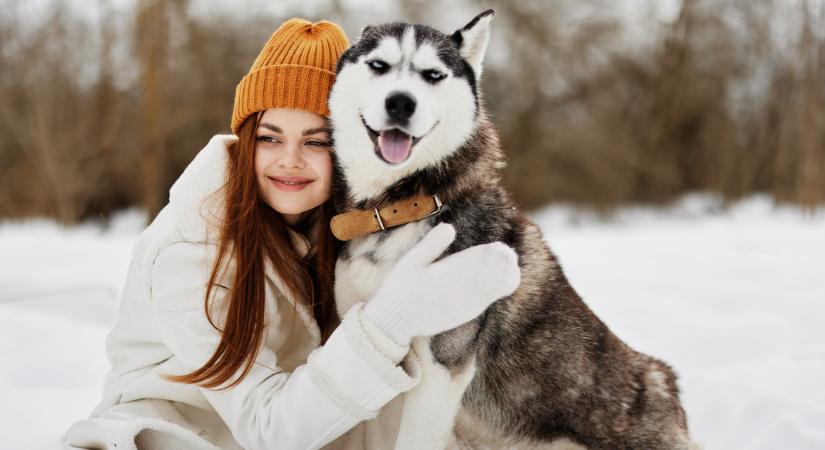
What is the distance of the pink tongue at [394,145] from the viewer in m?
1.95

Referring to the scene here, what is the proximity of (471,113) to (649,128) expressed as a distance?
10.3 metres

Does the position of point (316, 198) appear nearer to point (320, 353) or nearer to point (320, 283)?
point (320, 283)

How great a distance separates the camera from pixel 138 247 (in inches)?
89.6

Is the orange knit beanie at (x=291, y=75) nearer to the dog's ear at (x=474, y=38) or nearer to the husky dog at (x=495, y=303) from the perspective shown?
the husky dog at (x=495, y=303)

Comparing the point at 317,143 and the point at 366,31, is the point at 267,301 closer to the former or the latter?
the point at 317,143

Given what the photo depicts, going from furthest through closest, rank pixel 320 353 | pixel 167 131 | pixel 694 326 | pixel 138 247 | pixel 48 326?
pixel 167 131
pixel 694 326
pixel 48 326
pixel 138 247
pixel 320 353

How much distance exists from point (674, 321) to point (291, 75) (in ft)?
10.9

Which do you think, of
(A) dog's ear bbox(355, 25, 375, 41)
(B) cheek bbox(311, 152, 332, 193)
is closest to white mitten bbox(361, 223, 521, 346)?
(B) cheek bbox(311, 152, 332, 193)

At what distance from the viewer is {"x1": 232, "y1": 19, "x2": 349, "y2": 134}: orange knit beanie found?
2.16m

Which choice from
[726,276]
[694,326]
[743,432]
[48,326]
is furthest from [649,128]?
[48,326]

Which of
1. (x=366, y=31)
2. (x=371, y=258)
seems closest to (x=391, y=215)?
(x=371, y=258)

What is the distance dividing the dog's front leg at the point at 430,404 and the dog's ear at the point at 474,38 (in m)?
1.01

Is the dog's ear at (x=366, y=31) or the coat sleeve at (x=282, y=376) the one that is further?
the dog's ear at (x=366, y=31)

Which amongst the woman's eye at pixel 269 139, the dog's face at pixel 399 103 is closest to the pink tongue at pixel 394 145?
the dog's face at pixel 399 103
